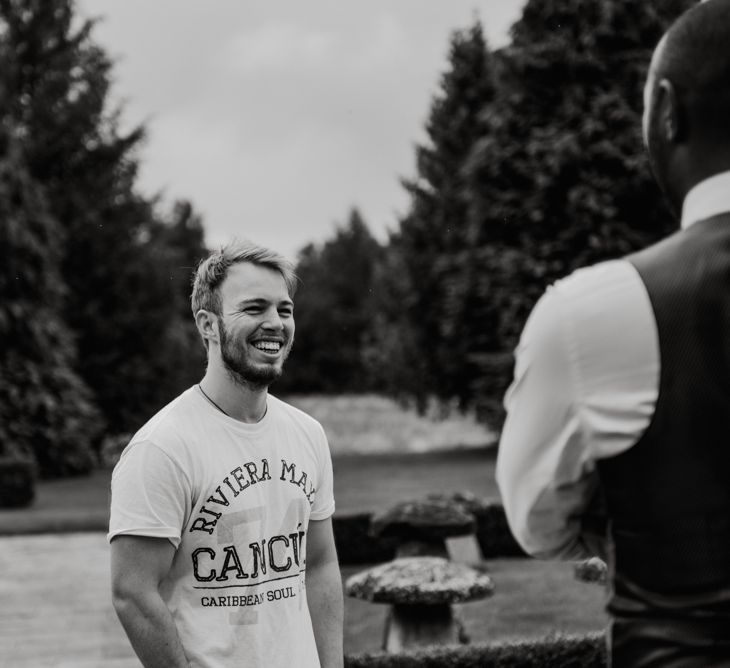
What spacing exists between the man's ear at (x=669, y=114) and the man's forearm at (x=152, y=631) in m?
1.75

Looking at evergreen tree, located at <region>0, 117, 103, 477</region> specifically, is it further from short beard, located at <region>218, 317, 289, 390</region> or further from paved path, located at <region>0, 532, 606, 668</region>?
short beard, located at <region>218, 317, 289, 390</region>

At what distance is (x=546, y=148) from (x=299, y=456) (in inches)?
744

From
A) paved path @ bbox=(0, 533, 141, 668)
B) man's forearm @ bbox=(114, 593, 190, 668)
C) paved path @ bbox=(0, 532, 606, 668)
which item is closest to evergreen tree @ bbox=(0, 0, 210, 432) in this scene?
paved path @ bbox=(0, 533, 141, 668)

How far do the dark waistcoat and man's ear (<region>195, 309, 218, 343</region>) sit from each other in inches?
72.5

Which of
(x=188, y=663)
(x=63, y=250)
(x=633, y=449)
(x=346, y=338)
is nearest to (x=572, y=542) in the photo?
(x=633, y=449)

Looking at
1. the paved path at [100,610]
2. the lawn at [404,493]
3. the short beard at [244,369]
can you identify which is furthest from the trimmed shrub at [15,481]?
the short beard at [244,369]

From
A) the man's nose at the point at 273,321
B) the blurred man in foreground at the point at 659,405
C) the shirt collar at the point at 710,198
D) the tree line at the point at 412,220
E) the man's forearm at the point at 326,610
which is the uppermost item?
the tree line at the point at 412,220

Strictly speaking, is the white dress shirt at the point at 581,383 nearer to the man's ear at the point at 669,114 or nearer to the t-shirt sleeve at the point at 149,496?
the man's ear at the point at 669,114

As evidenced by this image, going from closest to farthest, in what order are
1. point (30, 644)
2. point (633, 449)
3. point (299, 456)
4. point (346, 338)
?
point (633, 449) → point (299, 456) → point (30, 644) → point (346, 338)

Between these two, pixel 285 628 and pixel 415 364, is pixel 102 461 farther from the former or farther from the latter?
pixel 285 628

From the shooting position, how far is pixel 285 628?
109 inches

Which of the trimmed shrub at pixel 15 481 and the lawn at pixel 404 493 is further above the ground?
the trimmed shrub at pixel 15 481

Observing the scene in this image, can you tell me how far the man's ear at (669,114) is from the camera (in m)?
1.37

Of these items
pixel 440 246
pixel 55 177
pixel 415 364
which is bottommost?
pixel 415 364
